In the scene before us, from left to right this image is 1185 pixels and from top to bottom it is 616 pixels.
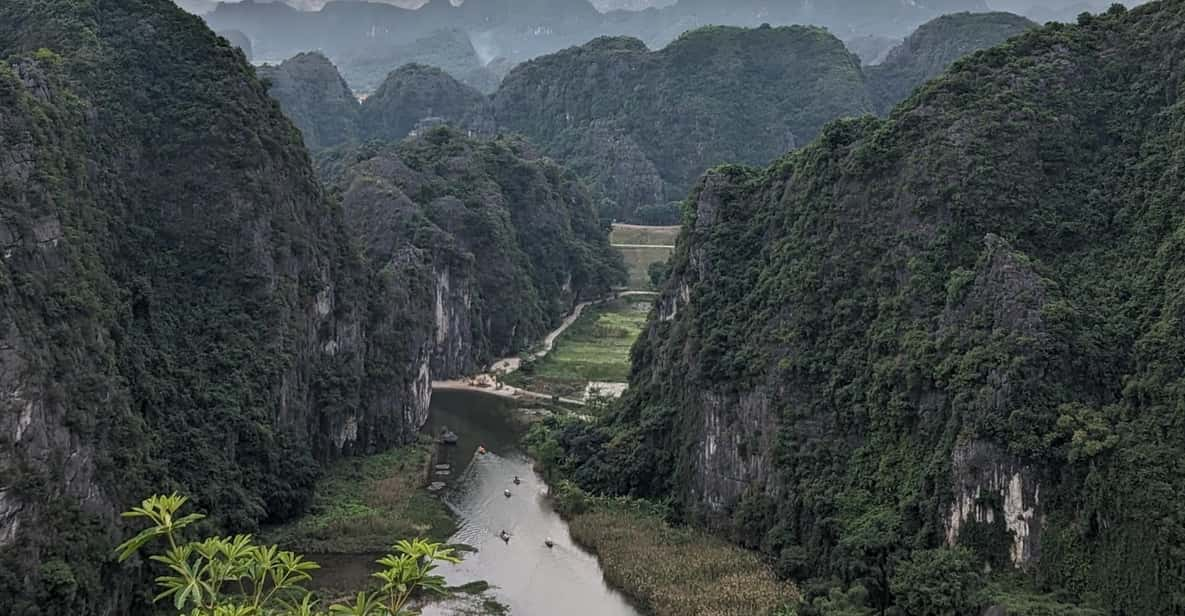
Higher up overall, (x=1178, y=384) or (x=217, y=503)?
(x=1178, y=384)

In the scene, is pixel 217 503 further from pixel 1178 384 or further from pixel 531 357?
pixel 531 357

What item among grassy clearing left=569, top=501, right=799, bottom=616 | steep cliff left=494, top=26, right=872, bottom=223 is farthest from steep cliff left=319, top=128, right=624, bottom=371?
grassy clearing left=569, top=501, right=799, bottom=616

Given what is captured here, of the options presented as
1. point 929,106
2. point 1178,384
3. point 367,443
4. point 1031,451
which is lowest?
point 367,443

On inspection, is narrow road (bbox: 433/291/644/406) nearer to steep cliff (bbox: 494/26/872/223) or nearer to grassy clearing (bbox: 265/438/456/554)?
A: grassy clearing (bbox: 265/438/456/554)

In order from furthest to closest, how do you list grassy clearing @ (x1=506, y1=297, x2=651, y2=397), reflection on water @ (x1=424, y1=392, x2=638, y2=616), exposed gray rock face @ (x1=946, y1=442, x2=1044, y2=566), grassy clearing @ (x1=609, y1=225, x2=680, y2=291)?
grassy clearing @ (x1=609, y1=225, x2=680, y2=291)
grassy clearing @ (x1=506, y1=297, x2=651, y2=397)
reflection on water @ (x1=424, y1=392, x2=638, y2=616)
exposed gray rock face @ (x1=946, y1=442, x2=1044, y2=566)

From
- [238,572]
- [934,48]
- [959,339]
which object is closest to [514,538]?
[959,339]

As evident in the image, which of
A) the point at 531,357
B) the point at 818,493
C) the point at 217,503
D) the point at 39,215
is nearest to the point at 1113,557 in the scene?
the point at 818,493
